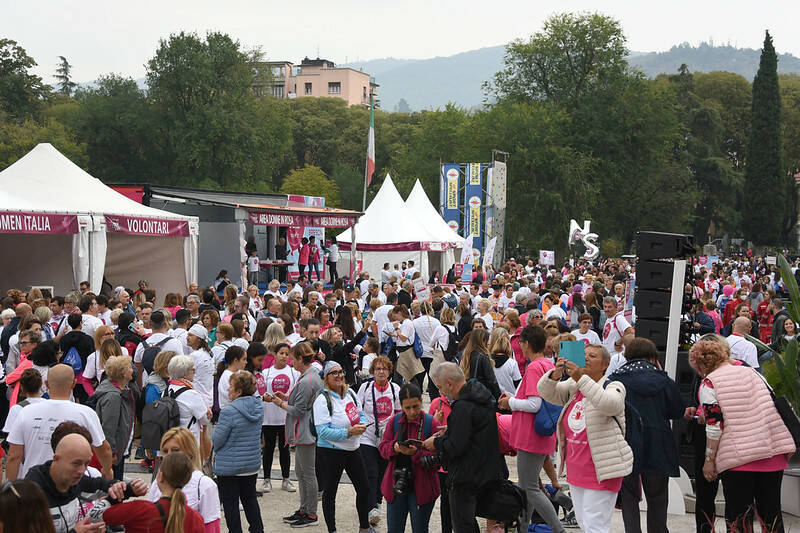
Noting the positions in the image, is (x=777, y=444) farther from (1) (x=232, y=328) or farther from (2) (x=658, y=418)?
(1) (x=232, y=328)

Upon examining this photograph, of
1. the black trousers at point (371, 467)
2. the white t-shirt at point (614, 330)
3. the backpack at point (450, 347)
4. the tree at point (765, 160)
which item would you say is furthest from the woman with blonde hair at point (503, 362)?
the tree at point (765, 160)

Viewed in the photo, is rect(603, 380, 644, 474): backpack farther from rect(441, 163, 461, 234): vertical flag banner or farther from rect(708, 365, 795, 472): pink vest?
rect(441, 163, 461, 234): vertical flag banner

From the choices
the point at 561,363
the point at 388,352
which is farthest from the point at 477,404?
the point at 388,352

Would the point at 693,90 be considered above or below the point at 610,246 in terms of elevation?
above

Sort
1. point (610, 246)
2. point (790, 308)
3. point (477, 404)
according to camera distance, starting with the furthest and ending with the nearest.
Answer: point (610, 246)
point (790, 308)
point (477, 404)

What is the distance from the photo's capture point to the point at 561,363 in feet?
18.4

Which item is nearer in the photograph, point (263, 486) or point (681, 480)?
point (681, 480)

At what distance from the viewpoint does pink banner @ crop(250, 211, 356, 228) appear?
22.0 metres

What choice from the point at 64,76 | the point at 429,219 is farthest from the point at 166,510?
the point at 64,76

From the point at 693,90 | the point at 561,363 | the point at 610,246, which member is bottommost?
the point at 610,246

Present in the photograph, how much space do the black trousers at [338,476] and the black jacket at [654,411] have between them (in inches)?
84.0

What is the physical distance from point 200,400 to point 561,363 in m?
2.82

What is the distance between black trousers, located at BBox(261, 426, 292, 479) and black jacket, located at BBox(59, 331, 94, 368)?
2035 mm

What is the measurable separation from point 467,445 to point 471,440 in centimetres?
5
